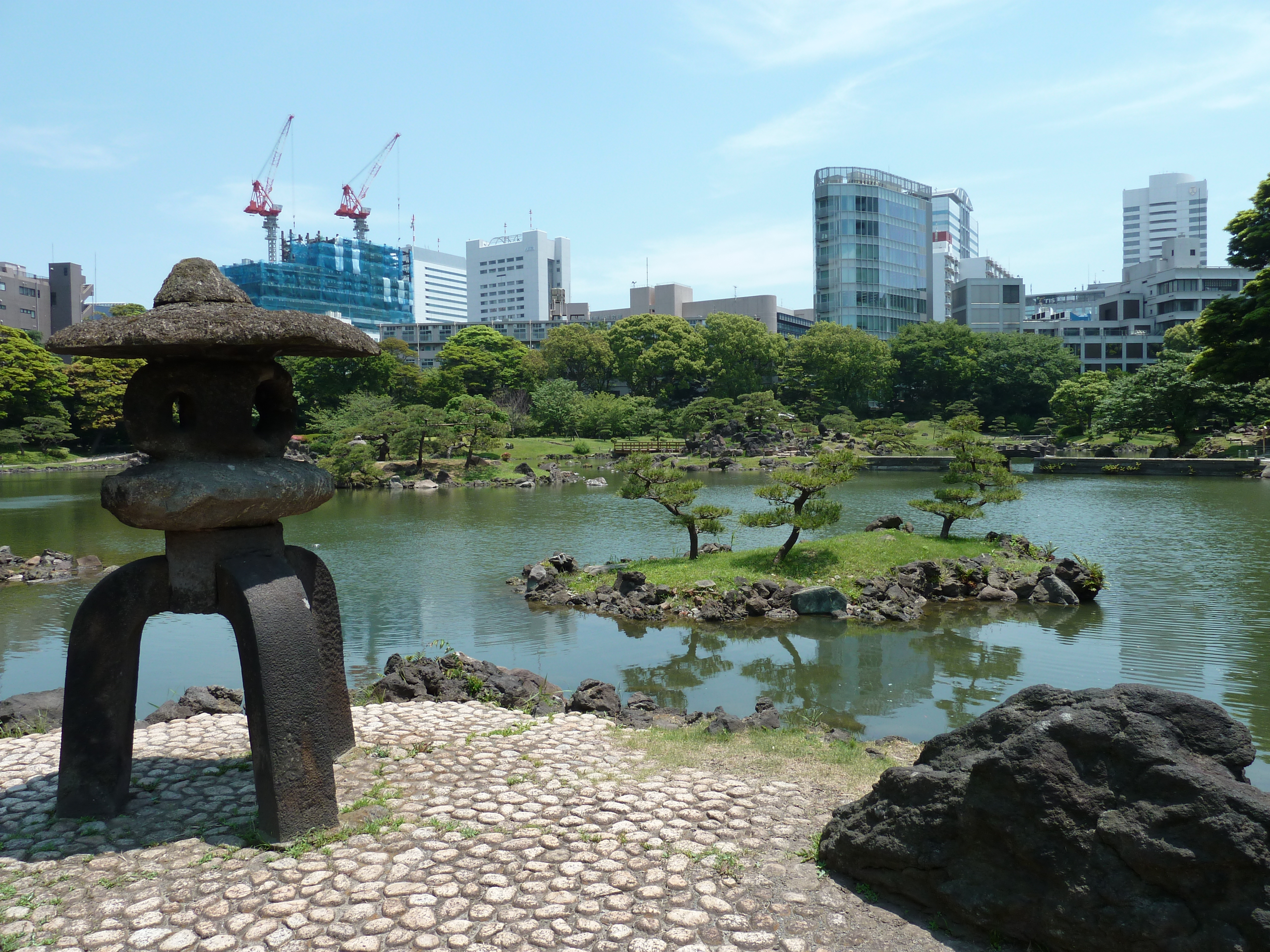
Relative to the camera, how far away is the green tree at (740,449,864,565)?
15859 millimetres

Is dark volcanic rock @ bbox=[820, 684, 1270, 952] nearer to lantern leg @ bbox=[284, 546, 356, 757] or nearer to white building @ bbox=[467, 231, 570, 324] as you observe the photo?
lantern leg @ bbox=[284, 546, 356, 757]

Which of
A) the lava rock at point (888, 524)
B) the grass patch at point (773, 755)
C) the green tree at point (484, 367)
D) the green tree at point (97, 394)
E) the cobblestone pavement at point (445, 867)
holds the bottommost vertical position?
the grass patch at point (773, 755)

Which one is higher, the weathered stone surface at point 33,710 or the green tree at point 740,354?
the green tree at point 740,354

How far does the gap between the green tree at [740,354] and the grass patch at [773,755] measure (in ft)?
198

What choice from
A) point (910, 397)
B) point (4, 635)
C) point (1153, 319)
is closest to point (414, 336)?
point (910, 397)

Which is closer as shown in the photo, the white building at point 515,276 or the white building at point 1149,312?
the white building at point 1149,312

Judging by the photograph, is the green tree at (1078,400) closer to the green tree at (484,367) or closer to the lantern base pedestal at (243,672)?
the green tree at (484,367)

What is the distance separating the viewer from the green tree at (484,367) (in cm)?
7031

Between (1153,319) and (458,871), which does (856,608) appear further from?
(1153,319)

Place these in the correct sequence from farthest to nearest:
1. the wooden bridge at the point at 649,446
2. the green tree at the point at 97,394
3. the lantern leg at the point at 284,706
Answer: the wooden bridge at the point at 649,446 → the green tree at the point at 97,394 → the lantern leg at the point at 284,706

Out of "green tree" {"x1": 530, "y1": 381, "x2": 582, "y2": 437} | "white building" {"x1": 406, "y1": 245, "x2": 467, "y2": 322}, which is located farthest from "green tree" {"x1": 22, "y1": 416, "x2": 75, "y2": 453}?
"white building" {"x1": 406, "y1": 245, "x2": 467, "y2": 322}

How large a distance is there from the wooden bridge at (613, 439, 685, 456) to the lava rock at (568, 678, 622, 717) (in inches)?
1804

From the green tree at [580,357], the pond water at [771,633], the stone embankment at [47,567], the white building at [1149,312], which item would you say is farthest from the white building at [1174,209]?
the stone embankment at [47,567]

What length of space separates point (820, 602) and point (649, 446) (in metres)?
45.5
